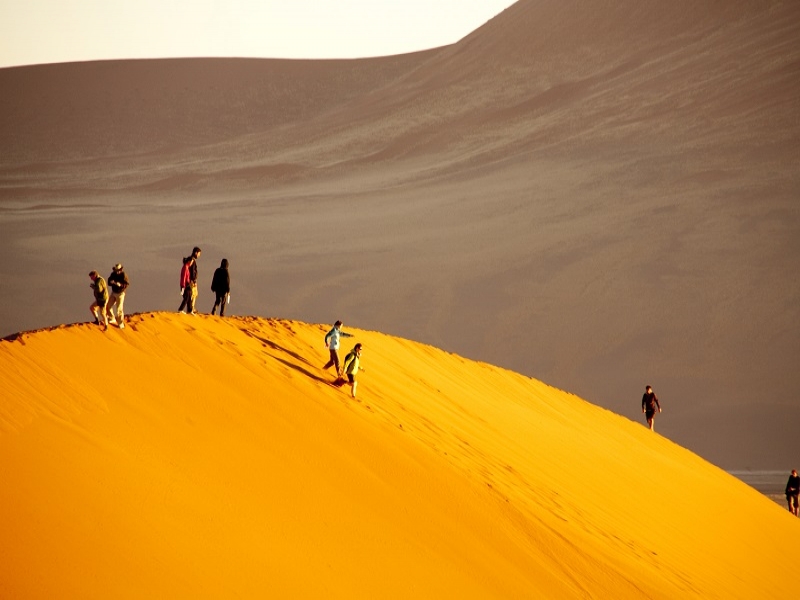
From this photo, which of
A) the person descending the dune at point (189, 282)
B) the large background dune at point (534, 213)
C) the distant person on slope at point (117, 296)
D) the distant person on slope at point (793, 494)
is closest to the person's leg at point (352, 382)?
the person descending the dune at point (189, 282)

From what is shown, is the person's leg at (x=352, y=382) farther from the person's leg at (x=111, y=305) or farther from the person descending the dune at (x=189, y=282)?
the person's leg at (x=111, y=305)

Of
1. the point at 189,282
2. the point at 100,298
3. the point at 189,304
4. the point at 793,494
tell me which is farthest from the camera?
the point at 793,494

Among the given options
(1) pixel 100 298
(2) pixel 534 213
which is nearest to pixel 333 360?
(1) pixel 100 298

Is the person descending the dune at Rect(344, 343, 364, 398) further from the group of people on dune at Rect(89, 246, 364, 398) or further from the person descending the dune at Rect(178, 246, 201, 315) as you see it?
the person descending the dune at Rect(178, 246, 201, 315)

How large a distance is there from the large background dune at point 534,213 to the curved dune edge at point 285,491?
20.5 metres

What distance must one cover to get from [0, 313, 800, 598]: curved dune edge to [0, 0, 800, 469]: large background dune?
2050 cm

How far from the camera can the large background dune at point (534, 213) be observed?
44.5 m

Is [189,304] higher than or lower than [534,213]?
lower

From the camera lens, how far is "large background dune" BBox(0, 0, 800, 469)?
44.5 m

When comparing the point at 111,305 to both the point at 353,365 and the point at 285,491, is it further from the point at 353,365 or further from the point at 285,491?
the point at 285,491

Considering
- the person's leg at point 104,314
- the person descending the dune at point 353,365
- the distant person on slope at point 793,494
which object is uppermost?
the person's leg at point 104,314

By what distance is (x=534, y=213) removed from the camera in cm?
5688

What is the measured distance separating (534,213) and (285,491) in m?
46.0

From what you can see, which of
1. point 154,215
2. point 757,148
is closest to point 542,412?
point 757,148
